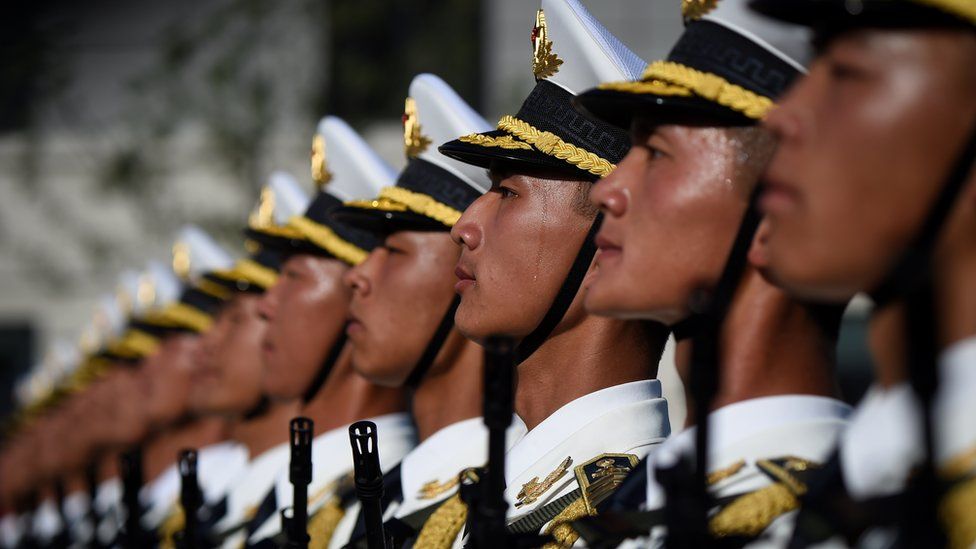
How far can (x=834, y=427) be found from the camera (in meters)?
2.51

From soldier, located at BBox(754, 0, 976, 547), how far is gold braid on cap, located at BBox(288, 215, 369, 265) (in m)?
2.98

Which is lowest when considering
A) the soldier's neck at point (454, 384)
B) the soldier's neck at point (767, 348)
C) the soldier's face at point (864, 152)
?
the soldier's neck at point (454, 384)

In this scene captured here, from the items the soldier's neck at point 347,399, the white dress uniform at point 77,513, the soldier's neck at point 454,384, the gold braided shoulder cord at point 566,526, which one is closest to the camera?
the gold braided shoulder cord at point 566,526

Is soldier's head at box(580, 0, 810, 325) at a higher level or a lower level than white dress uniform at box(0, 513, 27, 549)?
higher

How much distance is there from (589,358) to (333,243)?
6.02 feet

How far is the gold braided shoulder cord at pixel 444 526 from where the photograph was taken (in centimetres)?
354

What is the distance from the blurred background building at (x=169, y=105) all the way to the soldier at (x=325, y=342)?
37.8ft

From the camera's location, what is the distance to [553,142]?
131 inches

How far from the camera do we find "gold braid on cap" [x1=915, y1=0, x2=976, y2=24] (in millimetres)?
1869

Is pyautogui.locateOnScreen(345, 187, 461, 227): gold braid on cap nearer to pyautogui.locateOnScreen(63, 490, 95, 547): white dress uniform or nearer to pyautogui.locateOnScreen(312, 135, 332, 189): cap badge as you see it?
A: pyautogui.locateOnScreen(312, 135, 332, 189): cap badge

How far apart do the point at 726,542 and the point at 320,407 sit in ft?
9.33

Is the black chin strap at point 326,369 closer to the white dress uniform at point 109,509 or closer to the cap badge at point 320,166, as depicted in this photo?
the cap badge at point 320,166

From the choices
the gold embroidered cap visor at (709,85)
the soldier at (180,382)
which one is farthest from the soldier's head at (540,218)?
the soldier at (180,382)

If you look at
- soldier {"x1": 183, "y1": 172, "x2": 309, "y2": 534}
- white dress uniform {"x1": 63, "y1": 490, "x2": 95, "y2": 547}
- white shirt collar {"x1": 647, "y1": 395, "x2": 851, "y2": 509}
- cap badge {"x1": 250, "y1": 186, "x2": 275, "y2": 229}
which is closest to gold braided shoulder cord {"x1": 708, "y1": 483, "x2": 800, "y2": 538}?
white shirt collar {"x1": 647, "y1": 395, "x2": 851, "y2": 509}
